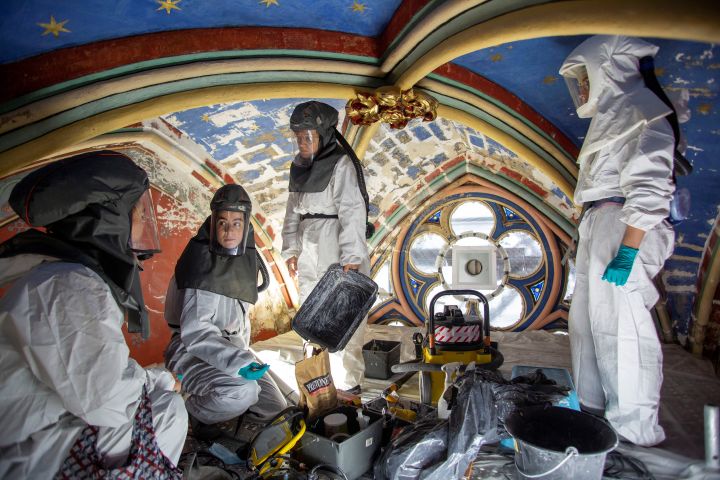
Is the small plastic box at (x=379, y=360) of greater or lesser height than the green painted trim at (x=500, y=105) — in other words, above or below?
below

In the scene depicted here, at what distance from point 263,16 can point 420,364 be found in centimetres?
228

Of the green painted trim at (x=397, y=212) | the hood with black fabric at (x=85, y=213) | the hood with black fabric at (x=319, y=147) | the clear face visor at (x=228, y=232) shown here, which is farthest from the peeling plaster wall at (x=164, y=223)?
the hood with black fabric at (x=85, y=213)

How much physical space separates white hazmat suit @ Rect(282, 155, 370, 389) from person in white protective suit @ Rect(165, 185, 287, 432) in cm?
63

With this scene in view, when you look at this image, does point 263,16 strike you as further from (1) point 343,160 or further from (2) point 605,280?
(2) point 605,280

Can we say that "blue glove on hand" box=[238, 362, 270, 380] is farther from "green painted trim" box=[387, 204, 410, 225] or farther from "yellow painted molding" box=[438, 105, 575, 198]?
"green painted trim" box=[387, 204, 410, 225]

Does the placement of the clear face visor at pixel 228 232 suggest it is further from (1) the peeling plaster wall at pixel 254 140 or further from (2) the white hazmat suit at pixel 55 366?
(1) the peeling plaster wall at pixel 254 140

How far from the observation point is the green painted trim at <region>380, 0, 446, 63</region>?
111 inches

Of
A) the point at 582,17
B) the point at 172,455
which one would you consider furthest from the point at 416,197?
the point at 172,455

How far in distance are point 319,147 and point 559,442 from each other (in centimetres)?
228

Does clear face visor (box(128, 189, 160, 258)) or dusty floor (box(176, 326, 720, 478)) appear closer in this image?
clear face visor (box(128, 189, 160, 258))

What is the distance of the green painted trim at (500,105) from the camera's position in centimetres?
372

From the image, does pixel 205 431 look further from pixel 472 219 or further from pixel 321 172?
pixel 472 219

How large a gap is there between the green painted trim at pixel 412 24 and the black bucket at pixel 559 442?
2130 mm

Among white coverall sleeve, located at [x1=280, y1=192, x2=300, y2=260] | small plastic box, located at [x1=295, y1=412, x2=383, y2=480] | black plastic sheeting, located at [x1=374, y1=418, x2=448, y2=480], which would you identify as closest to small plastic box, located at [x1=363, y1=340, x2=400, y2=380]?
white coverall sleeve, located at [x1=280, y1=192, x2=300, y2=260]
